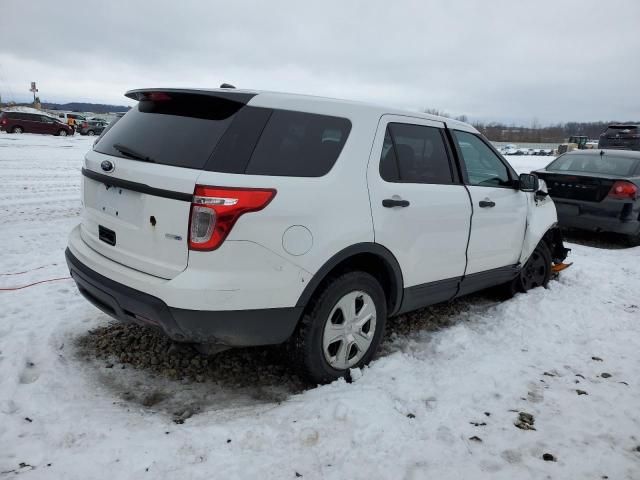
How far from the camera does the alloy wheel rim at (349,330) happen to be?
3.14 m

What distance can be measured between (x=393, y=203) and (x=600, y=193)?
583 cm

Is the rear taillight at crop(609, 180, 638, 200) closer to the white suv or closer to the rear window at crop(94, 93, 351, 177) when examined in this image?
the white suv

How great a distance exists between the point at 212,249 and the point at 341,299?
37.7 inches

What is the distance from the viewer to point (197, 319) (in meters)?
2.61

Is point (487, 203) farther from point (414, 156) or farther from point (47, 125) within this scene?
point (47, 125)

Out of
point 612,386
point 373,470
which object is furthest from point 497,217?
point 373,470

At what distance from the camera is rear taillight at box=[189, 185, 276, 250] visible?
2533mm

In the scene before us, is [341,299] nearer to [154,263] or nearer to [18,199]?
[154,263]

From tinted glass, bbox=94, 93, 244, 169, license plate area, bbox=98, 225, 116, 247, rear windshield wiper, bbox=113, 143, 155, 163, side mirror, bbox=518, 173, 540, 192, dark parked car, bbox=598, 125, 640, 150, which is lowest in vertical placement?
license plate area, bbox=98, 225, 116, 247

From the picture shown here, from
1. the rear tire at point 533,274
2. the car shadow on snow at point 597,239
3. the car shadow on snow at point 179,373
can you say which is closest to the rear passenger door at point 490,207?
the rear tire at point 533,274

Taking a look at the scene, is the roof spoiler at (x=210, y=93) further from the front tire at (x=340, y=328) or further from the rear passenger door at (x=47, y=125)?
the rear passenger door at (x=47, y=125)

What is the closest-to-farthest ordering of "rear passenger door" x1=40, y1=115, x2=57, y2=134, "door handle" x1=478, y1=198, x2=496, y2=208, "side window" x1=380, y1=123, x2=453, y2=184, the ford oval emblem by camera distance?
the ford oval emblem < "side window" x1=380, y1=123, x2=453, y2=184 < "door handle" x1=478, y1=198, x2=496, y2=208 < "rear passenger door" x1=40, y1=115, x2=57, y2=134

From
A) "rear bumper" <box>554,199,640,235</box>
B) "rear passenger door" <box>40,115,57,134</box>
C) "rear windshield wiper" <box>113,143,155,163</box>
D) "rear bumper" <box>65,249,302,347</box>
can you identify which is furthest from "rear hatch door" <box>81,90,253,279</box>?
"rear passenger door" <box>40,115,57,134</box>

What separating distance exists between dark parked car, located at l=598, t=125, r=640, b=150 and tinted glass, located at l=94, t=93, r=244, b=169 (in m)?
22.1
